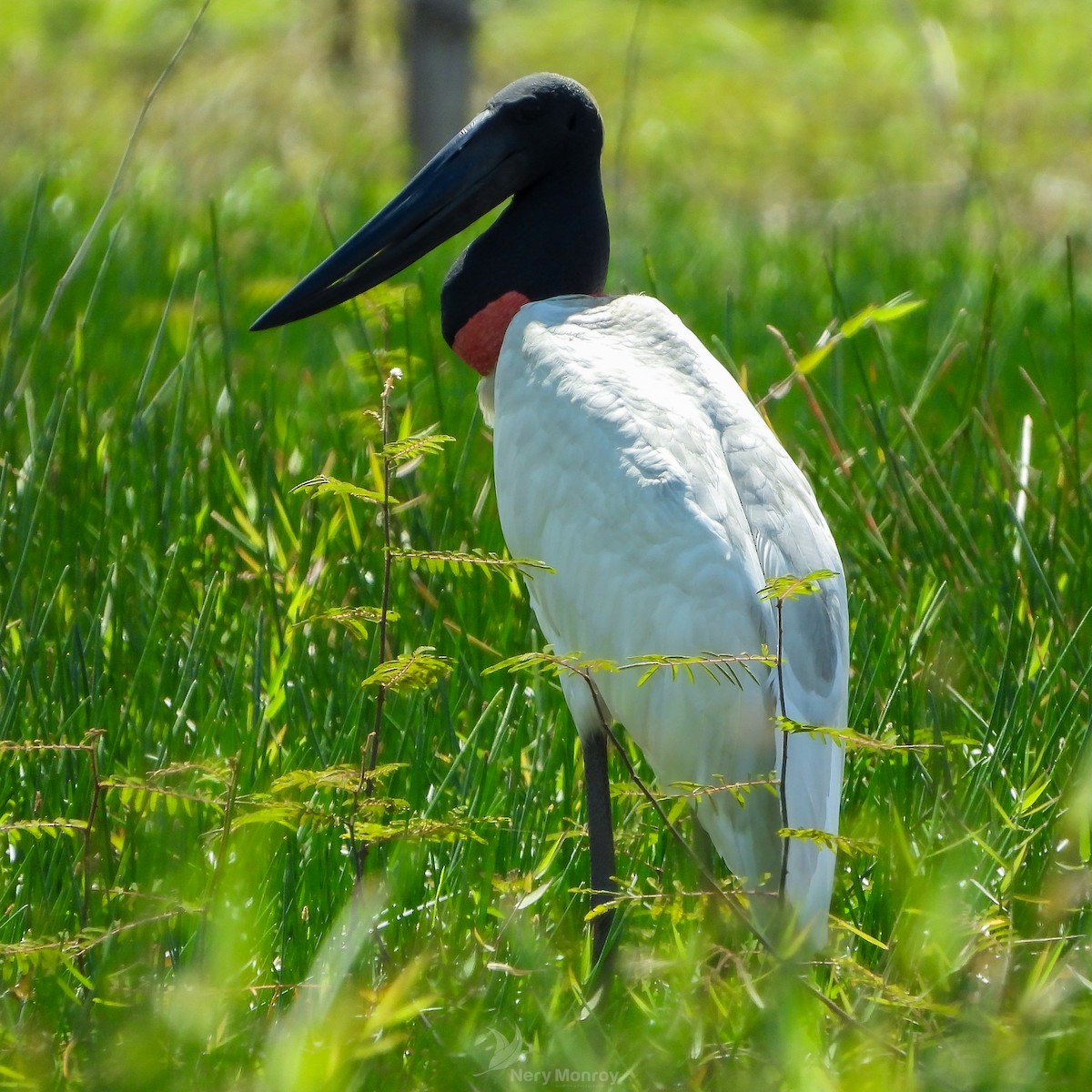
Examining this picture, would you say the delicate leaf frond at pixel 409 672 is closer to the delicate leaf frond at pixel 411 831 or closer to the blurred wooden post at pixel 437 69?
the delicate leaf frond at pixel 411 831

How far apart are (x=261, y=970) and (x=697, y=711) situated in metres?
0.65

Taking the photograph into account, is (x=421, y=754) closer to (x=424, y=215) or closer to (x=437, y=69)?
(x=424, y=215)

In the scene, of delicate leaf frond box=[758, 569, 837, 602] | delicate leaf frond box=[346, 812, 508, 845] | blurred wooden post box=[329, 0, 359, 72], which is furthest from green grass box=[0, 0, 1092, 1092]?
blurred wooden post box=[329, 0, 359, 72]

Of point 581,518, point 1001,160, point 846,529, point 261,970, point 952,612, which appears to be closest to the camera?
point 261,970

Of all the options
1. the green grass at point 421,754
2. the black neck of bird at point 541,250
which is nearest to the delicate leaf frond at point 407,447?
the green grass at point 421,754

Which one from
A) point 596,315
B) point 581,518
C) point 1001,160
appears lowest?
point 1001,160

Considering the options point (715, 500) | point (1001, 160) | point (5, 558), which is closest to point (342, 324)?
point (5, 558)

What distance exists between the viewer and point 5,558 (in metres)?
2.63

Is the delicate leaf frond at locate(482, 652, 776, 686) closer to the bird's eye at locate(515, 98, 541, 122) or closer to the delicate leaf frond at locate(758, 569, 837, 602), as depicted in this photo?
the delicate leaf frond at locate(758, 569, 837, 602)

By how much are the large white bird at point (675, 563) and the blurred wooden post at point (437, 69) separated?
521cm

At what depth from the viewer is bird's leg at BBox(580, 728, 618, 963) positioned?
2.03 m

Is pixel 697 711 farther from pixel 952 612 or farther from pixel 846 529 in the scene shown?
pixel 846 529

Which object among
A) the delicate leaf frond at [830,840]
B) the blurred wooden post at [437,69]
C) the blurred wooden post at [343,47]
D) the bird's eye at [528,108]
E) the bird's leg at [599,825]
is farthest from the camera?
the blurred wooden post at [343,47]

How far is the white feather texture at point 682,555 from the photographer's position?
6.15 feet
